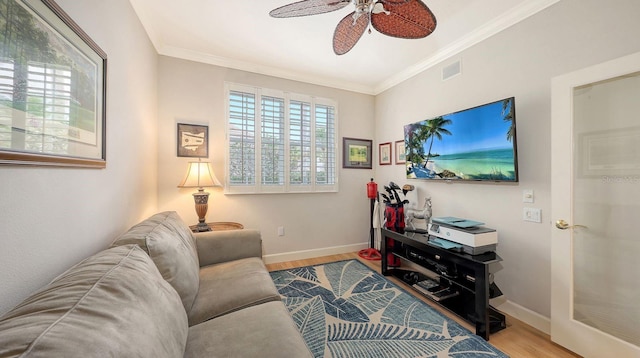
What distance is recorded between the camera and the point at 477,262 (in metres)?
1.80

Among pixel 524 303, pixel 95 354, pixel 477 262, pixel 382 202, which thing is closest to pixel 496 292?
Answer: pixel 524 303

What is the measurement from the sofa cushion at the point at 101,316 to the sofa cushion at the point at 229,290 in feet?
1.03

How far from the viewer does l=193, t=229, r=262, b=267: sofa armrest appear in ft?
6.63

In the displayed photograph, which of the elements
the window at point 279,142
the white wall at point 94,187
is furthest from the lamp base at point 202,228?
the window at point 279,142

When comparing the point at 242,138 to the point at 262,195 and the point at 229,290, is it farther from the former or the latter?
the point at 229,290

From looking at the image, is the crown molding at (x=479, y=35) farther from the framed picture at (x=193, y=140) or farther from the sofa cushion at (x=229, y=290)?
the sofa cushion at (x=229, y=290)

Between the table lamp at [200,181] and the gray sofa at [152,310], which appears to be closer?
the gray sofa at [152,310]

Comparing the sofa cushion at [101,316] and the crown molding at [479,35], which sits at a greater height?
the crown molding at [479,35]

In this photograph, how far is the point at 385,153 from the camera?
3643 mm

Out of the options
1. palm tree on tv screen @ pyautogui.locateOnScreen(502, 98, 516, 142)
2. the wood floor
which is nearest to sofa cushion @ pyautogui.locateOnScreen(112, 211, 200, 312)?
the wood floor

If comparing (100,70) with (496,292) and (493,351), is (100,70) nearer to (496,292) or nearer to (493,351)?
(493,351)

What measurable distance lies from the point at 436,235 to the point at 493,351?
0.91 meters

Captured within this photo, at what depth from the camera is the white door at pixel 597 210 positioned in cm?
146

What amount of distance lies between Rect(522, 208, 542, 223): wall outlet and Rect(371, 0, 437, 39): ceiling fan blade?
1.64m
